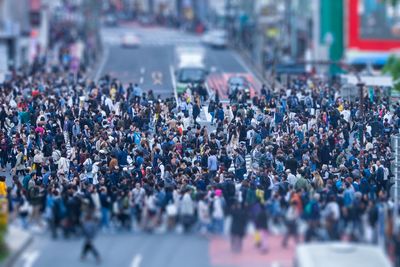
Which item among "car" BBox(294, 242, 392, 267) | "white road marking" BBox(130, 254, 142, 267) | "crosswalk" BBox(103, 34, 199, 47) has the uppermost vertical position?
"car" BBox(294, 242, 392, 267)

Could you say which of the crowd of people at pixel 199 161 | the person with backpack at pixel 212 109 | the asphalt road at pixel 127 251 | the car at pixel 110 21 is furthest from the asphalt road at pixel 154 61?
the asphalt road at pixel 127 251

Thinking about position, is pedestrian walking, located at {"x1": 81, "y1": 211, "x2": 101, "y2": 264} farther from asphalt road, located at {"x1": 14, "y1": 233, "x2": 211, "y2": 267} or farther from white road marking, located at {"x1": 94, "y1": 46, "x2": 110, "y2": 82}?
white road marking, located at {"x1": 94, "y1": 46, "x2": 110, "y2": 82}

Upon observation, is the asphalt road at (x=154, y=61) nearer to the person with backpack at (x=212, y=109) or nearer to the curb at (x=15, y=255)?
the person with backpack at (x=212, y=109)

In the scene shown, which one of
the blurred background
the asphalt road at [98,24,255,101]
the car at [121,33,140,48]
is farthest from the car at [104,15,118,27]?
the car at [121,33,140,48]

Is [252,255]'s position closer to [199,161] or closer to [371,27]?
[199,161]

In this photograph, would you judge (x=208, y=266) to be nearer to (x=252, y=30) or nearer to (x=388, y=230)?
(x=388, y=230)

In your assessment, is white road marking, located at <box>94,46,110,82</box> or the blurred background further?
white road marking, located at <box>94,46,110,82</box>

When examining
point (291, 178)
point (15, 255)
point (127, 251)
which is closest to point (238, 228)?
point (127, 251)
